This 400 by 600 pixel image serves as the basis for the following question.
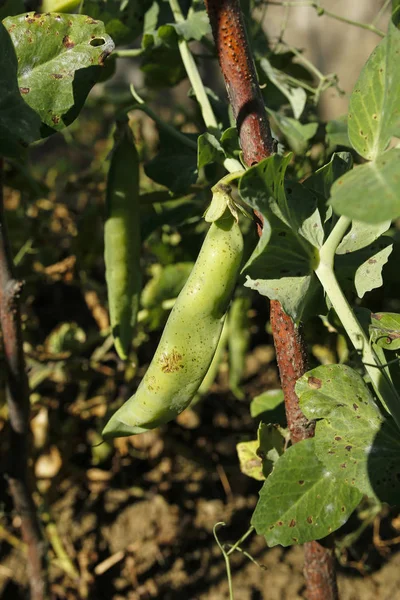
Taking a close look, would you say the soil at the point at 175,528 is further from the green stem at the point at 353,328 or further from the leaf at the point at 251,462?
the green stem at the point at 353,328

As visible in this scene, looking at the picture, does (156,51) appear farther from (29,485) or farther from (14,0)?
(29,485)

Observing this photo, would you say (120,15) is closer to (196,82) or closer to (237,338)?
(196,82)

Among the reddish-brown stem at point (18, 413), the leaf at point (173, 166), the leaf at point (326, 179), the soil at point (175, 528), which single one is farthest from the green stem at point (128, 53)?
the soil at point (175, 528)

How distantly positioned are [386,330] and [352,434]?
116mm

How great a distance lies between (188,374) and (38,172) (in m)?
1.62

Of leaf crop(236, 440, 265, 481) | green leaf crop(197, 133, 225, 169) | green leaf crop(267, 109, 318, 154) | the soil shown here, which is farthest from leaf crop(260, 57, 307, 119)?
the soil

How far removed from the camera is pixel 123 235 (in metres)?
0.96

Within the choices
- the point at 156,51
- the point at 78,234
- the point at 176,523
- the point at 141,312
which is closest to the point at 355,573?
the point at 176,523

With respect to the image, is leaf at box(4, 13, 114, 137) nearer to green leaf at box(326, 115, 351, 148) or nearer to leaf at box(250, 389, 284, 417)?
green leaf at box(326, 115, 351, 148)

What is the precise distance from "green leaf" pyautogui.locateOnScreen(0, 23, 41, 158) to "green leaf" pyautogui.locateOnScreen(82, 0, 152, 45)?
0.25 metres

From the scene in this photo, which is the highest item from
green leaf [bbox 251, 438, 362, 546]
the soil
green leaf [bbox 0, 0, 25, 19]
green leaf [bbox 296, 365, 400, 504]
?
green leaf [bbox 0, 0, 25, 19]

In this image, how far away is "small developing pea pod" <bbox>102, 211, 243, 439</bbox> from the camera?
2.19 ft

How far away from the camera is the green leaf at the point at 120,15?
0.89 metres

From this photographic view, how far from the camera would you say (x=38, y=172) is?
2156mm
